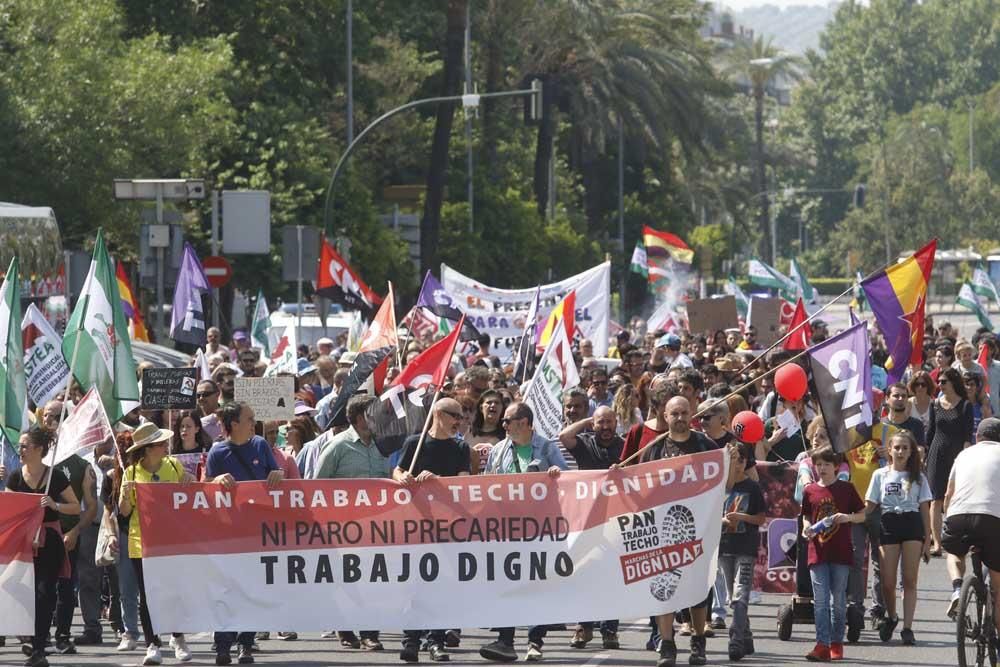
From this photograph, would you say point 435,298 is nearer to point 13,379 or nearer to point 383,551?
point 13,379

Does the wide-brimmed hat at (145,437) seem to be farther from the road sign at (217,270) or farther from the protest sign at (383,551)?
the road sign at (217,270)

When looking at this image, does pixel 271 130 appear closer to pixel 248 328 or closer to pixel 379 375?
pixel 248 328

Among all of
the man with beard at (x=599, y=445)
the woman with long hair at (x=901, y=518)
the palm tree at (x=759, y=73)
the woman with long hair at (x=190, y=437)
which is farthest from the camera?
the palm tree at (x=759, y=73)

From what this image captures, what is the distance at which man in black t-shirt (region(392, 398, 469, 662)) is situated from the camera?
11828mm

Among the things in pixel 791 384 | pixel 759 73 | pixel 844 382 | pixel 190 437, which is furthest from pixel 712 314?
pixel 759 73

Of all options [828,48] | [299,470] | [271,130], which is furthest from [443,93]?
[828,48]

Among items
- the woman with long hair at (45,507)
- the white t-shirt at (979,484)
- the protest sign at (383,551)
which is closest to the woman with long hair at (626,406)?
the protest sign at (383,551)

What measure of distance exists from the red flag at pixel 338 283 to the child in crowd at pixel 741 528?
13151 millimetres

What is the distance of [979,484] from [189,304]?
11951 mm

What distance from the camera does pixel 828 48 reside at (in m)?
155

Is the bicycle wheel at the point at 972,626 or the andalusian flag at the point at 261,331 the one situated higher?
the andalusian flag at the point at 261,331

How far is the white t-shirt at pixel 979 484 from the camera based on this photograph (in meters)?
11.0

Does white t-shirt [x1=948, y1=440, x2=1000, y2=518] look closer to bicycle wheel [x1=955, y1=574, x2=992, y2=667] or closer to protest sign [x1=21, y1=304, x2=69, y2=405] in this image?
bicycle wheel [x1=955, y1=574, x2=992, y2=667]

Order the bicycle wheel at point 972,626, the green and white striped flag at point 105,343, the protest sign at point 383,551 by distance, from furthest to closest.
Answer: the green and white striped flag at point 105,343 → the protest sign at point 383,551 → the bicycle wheel at point 972,626
